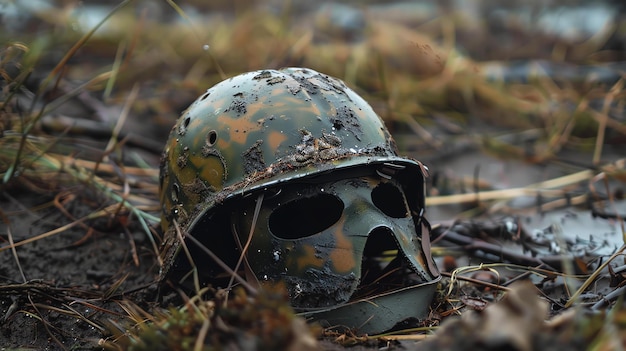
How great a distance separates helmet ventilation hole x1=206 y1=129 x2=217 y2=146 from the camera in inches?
99.2

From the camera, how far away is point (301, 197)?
2.32 meters

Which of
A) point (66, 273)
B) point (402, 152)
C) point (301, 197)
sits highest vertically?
point (301, 197)

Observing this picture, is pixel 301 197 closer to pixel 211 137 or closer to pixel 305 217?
pixel 305 217

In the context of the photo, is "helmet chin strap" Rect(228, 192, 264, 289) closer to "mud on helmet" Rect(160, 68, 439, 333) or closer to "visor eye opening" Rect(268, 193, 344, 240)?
"mud on helmet" Rect(160, 68, 439, 333)

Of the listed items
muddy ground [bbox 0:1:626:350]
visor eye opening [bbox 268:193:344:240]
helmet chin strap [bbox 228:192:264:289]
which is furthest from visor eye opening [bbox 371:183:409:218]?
helmet chin strap [bbox 228:192:264:289]

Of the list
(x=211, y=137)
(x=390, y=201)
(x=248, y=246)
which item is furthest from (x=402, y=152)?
(x=248, y=246)

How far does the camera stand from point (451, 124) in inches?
230

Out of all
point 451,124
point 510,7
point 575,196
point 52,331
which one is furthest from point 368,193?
point 510,7

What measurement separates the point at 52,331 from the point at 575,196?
11.3 ft

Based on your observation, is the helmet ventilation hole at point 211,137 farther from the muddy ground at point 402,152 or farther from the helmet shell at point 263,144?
the muddy ground at point 402,152

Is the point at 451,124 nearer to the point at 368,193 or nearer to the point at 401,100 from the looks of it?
the point at 401,100

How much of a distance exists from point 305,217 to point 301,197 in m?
0.31

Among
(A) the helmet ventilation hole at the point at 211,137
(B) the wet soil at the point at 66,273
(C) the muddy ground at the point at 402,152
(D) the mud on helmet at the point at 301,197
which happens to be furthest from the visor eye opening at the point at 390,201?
(B) the wet soil at the point at 66,273

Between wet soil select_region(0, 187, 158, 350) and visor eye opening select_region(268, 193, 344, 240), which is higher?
visor eye opening select_region(268, 193, 344, 240)
